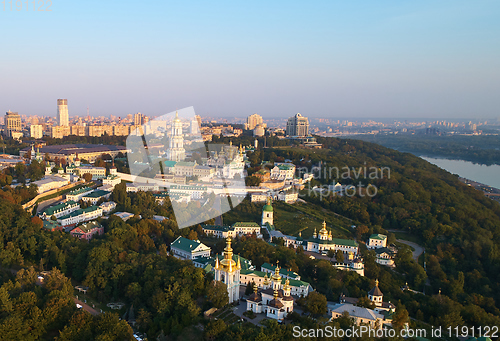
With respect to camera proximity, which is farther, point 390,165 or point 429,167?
point 429,167

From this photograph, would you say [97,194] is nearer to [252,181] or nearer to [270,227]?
[252,181]

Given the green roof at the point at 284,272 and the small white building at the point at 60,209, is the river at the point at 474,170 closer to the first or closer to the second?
the green roof at the point at 284,272

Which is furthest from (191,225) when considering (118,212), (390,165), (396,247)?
(390,165)

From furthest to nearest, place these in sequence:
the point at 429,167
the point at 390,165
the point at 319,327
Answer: the point at 429,167
the point at 390,165
the point at 319,327

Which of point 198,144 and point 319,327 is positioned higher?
point 198,144

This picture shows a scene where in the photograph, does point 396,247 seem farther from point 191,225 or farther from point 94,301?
point 94,301

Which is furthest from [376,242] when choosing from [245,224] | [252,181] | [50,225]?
[50,225]

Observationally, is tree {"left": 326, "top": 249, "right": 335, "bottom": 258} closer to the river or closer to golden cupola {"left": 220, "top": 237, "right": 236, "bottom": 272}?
golden cupola {"left": 220, "top": 237, "right": 236, "bottom": 272}
